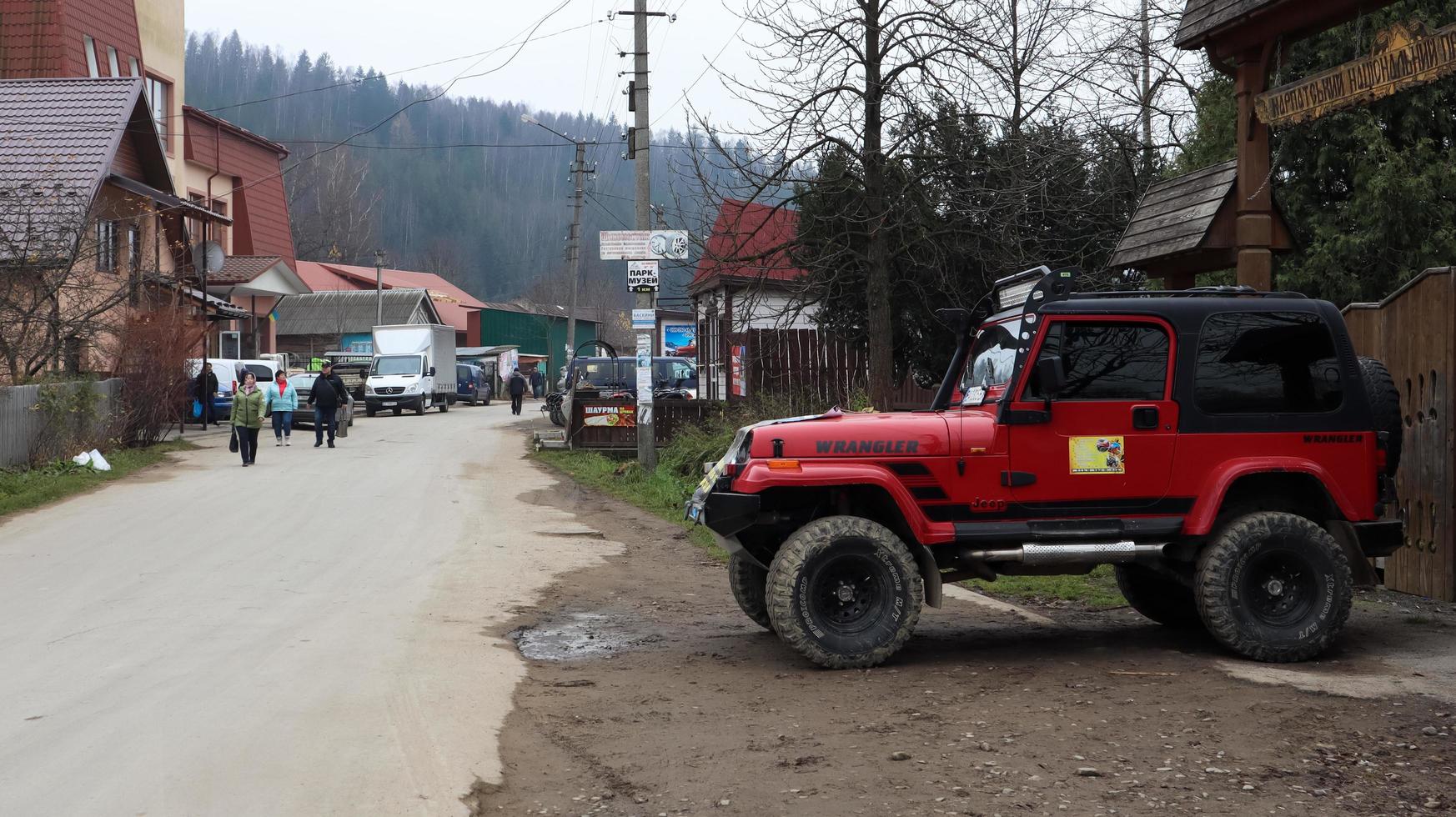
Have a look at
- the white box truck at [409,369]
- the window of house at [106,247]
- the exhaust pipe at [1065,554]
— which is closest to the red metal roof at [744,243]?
the window of house at [106,247]

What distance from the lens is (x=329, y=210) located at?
110 meters

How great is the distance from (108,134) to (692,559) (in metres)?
22.2

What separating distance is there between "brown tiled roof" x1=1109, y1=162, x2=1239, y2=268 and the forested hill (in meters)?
105

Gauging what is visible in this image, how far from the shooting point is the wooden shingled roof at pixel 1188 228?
1034 centimetres

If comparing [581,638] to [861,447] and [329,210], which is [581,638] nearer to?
[861,447]

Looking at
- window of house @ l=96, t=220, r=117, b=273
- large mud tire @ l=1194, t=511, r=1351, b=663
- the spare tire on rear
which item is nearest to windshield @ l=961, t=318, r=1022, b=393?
large mud tire @ l=1194, t=511, r=1351, b=663

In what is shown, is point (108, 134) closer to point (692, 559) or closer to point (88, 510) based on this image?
point (88, 510)

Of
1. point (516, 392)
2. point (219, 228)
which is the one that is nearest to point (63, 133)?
point (219, 228)

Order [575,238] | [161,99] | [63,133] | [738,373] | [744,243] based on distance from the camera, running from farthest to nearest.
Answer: [575,238] → [161,99] → [63,133] → [738,373] → [744,243]

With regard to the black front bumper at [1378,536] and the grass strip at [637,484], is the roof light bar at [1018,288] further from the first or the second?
the grass strip at [637,484]

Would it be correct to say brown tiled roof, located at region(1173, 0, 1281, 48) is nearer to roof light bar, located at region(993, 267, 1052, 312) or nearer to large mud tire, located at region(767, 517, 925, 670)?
roof light bar, located at region(993, 267, 1052, 312)

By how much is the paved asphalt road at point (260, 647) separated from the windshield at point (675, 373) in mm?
15265

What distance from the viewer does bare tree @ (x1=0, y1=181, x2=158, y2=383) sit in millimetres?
21109

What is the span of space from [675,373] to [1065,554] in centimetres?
2704
